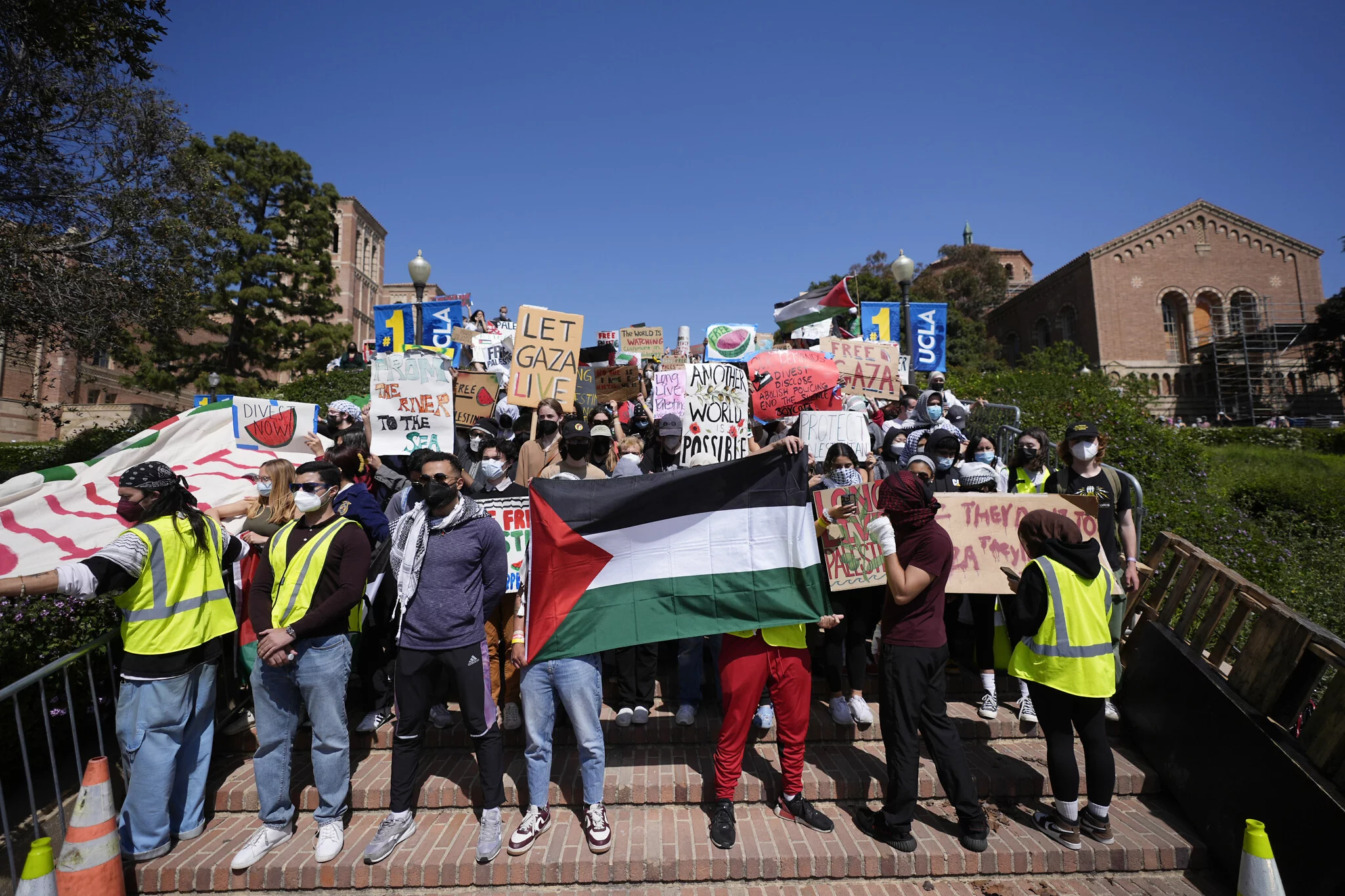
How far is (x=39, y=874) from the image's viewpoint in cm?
282

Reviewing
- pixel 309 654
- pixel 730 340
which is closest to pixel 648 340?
pixel 730 340

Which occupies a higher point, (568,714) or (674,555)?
(674,555)

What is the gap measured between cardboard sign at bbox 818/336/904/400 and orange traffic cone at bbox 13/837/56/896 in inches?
301

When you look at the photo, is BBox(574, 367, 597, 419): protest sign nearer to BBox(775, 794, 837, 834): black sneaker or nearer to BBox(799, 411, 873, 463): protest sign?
BBox(799, 411, 873, 463): protest sign

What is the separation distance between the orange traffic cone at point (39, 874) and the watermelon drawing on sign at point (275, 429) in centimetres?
474

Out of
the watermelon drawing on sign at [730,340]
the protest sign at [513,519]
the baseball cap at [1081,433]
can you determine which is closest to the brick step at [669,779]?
the protest sign at [513,519]

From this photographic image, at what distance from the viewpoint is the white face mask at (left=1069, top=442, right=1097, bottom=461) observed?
534 centimetres

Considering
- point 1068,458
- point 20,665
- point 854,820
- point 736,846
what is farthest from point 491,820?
point 1068,458

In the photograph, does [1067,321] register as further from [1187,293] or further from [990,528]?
[990,528]

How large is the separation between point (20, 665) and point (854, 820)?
18.2 ft

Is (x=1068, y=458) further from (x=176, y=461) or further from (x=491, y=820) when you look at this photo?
(x=176, y=461)

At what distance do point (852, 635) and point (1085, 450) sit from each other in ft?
8.10

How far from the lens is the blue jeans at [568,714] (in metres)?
3.96

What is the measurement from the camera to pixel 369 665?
5047 mm
